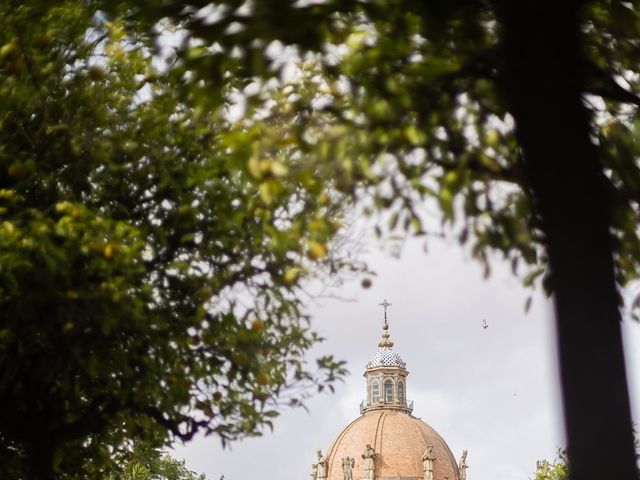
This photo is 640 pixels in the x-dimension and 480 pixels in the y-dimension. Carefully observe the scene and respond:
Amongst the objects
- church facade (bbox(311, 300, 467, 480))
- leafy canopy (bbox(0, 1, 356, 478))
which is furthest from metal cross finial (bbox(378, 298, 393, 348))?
leafy canopy (bbox(0, 1, 356, 478))

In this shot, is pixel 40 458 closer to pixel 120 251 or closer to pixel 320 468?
pixel 120 251

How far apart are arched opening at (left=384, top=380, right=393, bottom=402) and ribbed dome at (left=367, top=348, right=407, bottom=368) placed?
1946 mm

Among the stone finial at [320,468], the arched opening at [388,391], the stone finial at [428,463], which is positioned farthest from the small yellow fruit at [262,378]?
the arched opening at [388,391]

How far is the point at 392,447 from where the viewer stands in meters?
94.6

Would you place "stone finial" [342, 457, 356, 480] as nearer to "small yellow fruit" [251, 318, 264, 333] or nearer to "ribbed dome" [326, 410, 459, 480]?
"ribbed dome" [326, 410, 459, 480]

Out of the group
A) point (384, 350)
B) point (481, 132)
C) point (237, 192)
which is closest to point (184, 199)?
point (237, 192)

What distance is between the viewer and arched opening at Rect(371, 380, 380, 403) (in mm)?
100250

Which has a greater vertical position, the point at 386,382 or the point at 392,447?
the point at 386,382

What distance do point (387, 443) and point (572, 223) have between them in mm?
92162

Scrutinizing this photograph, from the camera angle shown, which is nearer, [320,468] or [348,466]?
[348,466]

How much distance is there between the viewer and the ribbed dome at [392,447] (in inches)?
3669

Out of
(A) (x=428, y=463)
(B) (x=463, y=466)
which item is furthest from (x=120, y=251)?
(B) (x=463, y=466)

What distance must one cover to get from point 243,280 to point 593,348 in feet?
18.9

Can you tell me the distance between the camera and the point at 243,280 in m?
10.3
